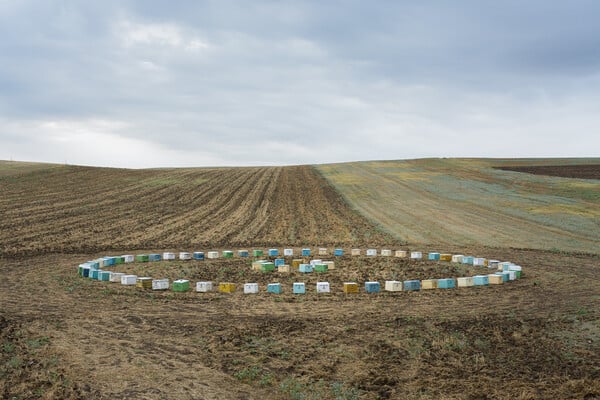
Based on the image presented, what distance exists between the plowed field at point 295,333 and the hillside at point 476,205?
14.8 ft

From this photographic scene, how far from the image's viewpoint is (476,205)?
47438 millimetres

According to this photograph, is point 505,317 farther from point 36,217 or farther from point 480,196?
point 480,196

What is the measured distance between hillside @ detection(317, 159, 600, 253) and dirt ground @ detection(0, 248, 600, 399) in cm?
1407

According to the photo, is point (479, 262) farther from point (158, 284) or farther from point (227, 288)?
point (158, 284)

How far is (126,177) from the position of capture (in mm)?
65500

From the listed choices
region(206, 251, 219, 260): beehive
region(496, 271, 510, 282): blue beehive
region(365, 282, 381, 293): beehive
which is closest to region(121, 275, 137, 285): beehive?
region(206, 251, 219, 260): beehive

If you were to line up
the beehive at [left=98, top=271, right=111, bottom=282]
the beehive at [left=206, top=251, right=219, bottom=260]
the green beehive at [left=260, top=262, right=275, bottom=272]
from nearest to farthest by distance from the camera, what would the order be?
1. the beehive at [left=98, top=271, right=111, bottom=282]
2. the green beehive at [left=260, top=262, right=275, bottom=272]
3. the beehive at [left=206, top=251, right=219, bottom=260]

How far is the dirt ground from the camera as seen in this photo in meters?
10.5

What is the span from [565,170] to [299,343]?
221 ft

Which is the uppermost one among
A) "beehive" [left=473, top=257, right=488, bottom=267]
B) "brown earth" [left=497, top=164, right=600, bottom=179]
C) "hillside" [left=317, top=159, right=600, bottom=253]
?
"brown earth" [left=497, top=164, right=600, bottom=179]

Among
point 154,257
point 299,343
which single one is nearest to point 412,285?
point 299,343

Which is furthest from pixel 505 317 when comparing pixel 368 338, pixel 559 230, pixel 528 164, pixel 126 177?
pixel 528 164

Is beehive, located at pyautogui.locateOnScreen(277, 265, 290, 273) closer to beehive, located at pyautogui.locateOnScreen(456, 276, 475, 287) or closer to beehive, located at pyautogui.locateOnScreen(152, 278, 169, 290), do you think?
beehive, located at pyautogui.locateOnScreen(152, 278, 169, 290)

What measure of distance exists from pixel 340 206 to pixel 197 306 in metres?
31.5
